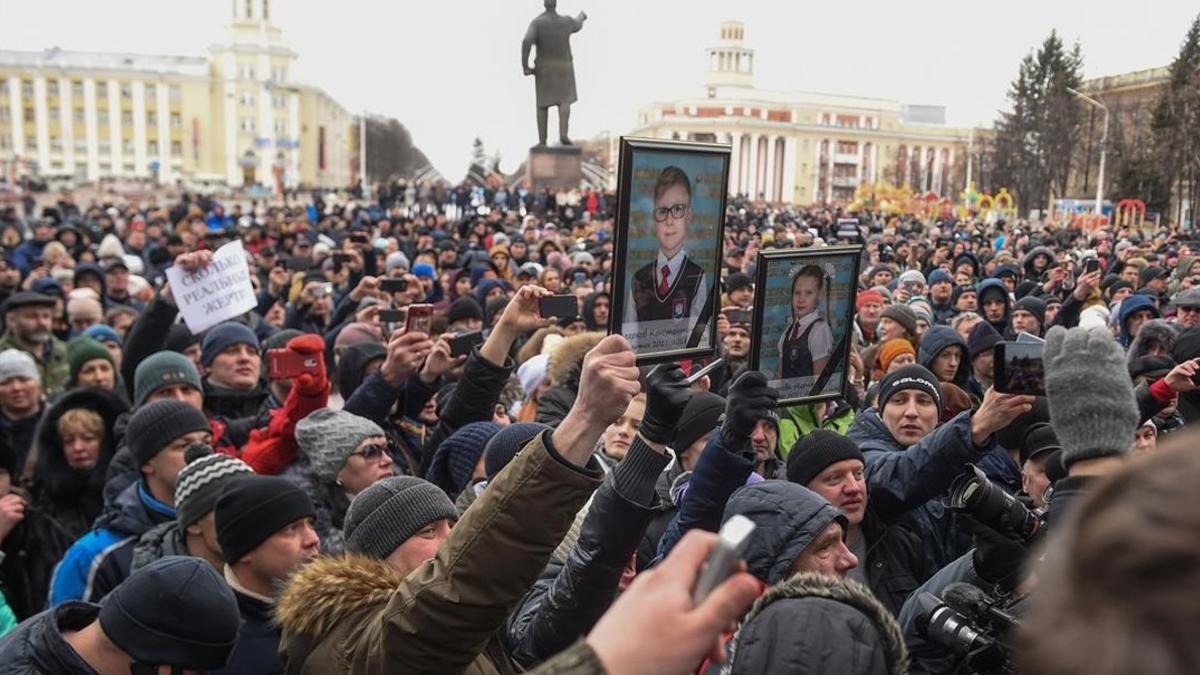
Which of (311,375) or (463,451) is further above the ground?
(311,375)

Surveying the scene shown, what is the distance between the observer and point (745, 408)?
2969 mm

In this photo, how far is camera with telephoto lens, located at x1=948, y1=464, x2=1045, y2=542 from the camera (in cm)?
265

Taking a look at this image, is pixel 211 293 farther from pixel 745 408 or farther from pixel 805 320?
pixel 745 408

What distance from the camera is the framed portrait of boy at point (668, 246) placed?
272cm

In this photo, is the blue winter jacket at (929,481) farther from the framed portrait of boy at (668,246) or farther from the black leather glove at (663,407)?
the black leather glove at (663,407)

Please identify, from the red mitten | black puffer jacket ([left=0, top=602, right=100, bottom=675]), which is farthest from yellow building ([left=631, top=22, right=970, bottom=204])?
black puffer jacket ([left=0, top=602, right=100, bottom=675])

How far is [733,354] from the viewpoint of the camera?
7074mm

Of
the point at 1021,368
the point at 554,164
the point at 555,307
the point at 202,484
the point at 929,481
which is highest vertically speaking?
the point at 554,164

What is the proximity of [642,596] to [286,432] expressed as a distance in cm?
366

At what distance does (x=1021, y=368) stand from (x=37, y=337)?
23.3 feet

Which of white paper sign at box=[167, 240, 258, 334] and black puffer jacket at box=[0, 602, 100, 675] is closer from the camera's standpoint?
black puffer jacket at box=[0, 602, 100, 675]

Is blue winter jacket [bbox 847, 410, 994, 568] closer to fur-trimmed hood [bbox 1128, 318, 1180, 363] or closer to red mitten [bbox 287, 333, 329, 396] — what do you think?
red mitten [bbox 287, 333, 329, 396]

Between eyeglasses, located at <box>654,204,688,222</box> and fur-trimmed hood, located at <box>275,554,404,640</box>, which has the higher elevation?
eyeglasses, located at <box>654,204,688,222</box>

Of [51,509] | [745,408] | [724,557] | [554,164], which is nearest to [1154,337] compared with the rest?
[745,408]
